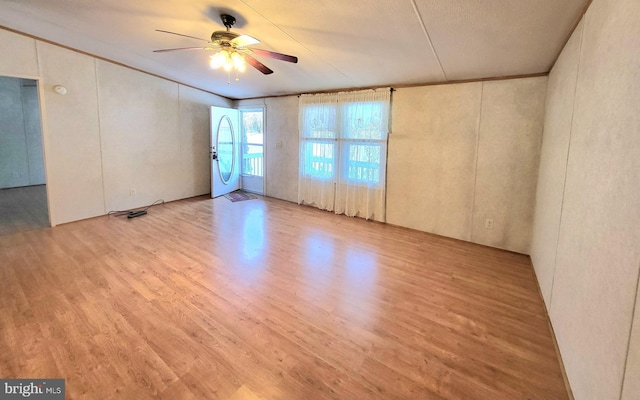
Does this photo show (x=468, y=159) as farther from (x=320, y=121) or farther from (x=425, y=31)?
(x=320, y=121)

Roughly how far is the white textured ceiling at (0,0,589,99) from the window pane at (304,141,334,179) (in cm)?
136

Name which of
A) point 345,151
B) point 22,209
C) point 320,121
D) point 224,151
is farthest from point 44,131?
point 345,151

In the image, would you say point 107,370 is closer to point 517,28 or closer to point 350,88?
point 517,28

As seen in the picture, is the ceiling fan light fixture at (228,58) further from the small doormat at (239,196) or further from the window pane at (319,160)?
the small doormat at (239,196)

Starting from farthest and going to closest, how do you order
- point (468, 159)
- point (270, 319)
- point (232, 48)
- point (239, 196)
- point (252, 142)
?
point (252, 142), point (239, 196), point (468, 159), point (232, 48), point (270, 319)

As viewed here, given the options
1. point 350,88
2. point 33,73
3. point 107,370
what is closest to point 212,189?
point 33,73

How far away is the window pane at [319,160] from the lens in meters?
5.40

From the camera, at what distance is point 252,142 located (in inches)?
270

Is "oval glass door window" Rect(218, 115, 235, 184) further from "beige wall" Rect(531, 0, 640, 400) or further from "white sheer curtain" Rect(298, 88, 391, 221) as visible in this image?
"beige wall" Rect(531, 0, 640, 400)

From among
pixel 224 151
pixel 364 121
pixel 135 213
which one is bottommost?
pixel 135 213

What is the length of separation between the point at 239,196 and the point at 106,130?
274cm

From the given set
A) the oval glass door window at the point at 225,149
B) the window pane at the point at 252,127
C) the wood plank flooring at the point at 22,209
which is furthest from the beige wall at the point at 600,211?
the wood plank flooring at the point at 22,209

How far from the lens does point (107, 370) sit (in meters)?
1.70

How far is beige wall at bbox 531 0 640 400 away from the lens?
45.5 inches
